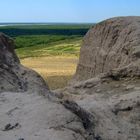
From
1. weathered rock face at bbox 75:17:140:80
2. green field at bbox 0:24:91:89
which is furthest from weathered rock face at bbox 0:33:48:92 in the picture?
green field at bbox 0:24:91:89

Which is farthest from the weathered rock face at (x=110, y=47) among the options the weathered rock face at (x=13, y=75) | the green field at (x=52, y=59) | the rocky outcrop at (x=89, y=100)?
the weathered rock face at (x=13, y=75)

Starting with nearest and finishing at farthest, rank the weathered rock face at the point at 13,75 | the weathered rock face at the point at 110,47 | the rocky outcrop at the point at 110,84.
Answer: the rocky outcrop at the point at 110,84
the weathered rock face at the point at 13,75
the weathered rock face at the point at 110,47

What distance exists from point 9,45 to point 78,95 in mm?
1783

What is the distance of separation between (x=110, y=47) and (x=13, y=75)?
19.5 ft

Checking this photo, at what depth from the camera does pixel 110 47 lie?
14750mm

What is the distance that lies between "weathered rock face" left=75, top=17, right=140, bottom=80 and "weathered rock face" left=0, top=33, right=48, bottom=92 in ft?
10.3

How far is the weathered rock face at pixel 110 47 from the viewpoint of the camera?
1304cm

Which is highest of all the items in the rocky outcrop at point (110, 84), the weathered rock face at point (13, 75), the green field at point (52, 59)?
the weathered rock face at point (13, 75)

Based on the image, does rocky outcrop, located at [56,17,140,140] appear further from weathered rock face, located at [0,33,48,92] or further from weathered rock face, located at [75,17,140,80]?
weathered rock face, located at [0,33,48,92]

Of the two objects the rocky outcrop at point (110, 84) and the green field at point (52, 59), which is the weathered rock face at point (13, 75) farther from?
the green field at point (52, 59)

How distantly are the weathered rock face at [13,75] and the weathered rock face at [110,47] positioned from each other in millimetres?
3124

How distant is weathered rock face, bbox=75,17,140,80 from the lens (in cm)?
1304

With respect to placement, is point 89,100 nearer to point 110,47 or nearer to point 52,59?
point 110,47

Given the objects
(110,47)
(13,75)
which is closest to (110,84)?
(13,75)
